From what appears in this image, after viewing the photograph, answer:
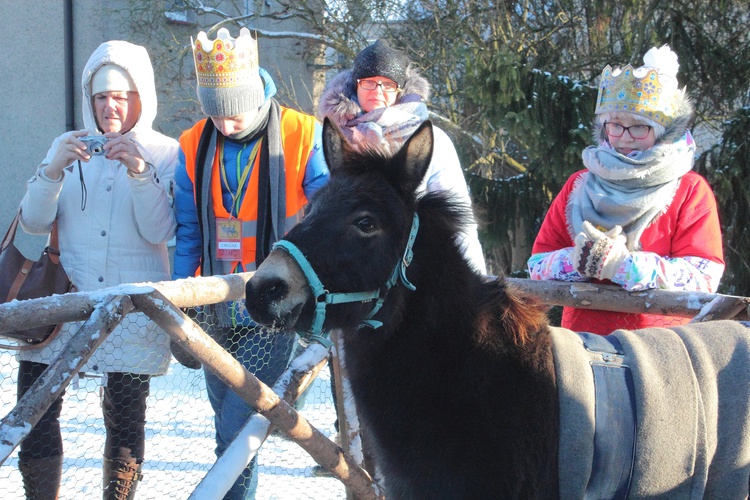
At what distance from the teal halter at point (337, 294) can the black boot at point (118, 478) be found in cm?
132

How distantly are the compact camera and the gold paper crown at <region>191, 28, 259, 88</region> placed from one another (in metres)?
0.52

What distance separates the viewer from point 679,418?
1973 millimetres

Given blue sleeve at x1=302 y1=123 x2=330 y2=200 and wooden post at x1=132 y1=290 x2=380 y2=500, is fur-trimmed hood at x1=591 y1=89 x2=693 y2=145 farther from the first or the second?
wooden post at x1=132 y1=290 x2=380 y2=500

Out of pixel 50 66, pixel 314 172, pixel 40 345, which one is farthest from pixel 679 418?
pixel 50 66

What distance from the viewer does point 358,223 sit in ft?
7.03

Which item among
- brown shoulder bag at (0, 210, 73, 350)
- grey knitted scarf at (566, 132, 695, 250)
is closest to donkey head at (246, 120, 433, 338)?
grey knitted scarf at (566, 132, 695, 250)

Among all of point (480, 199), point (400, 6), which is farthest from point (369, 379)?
point (400, 6)

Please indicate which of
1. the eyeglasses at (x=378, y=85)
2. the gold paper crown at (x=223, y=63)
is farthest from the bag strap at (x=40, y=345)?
the eyeglasses at (x=378, y=85)

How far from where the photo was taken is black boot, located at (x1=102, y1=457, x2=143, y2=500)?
9.46 ft

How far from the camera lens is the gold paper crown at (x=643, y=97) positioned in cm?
291

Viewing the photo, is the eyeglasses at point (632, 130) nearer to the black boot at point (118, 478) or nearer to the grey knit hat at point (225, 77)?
the grey knit hat at point (225, 77)

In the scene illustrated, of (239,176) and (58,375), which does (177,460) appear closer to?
(239,176)

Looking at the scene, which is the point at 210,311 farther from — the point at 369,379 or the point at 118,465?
the point at 369,379

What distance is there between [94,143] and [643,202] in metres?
2.47
